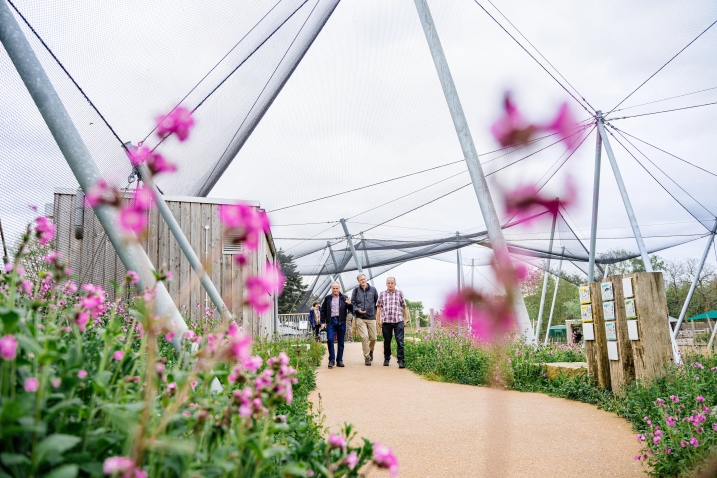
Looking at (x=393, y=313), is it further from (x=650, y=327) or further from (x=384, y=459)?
(x=384, y=459)

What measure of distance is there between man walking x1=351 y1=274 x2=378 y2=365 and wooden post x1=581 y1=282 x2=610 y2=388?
12.4ft

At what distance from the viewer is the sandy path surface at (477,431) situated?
2785 mm

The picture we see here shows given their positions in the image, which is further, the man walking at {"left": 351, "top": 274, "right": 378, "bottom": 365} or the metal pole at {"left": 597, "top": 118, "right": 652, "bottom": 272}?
the man walking at {"left": 351, "top": 274, "right": 378, "bottom": 365}

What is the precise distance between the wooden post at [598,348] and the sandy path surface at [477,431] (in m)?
0.44

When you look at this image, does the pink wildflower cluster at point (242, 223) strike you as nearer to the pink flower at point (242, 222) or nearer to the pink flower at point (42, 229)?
the pink flower at point (242, 222)

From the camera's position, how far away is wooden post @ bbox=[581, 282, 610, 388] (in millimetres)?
4843

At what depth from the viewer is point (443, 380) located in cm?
638

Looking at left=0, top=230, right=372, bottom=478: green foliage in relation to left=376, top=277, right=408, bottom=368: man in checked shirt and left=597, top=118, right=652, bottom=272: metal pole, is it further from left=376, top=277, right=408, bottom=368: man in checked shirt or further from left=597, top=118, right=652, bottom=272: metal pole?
left=376, top=277, right=408, bottom=368: man in checked shirt

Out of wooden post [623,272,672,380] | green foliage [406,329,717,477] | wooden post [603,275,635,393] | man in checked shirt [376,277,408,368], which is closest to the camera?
green foliage [406,329,717,477]

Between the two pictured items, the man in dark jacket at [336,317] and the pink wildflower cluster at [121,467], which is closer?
the pink wildflower cluster at [121,467]

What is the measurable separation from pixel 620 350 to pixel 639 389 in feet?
1.80

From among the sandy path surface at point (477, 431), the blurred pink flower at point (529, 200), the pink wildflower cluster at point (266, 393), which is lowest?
the sandy path surface at point (477, 431)

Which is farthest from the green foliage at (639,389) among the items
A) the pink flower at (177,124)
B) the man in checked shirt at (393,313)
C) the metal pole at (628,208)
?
the metal pole at (628,208)

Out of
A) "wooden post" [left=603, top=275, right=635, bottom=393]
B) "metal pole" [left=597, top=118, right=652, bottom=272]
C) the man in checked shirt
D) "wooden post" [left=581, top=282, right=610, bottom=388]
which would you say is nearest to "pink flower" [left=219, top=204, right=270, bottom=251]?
"wooden post" [left=603, top=275, right=635, bottom=393]
